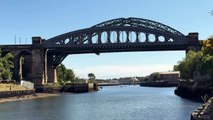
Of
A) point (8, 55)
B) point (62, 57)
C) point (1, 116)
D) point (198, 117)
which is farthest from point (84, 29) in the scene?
point (198, 117)

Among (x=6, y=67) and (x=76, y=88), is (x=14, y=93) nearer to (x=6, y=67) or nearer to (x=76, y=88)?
(x=6, y=67)

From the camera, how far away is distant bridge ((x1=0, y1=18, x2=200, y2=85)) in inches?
6658

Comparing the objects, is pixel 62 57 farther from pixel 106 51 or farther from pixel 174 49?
pixel 174 49

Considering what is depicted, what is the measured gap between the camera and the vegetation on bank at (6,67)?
161400mm

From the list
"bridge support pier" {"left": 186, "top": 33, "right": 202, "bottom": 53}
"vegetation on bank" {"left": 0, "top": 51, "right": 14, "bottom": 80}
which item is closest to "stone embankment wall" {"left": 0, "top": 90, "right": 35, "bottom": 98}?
"vegetation on bank" {"left": 0, "top": 51, "right": 14, "bottom": 80}

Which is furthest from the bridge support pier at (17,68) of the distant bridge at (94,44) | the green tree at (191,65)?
the green tree at (191,65)

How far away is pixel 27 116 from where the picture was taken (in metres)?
69.4

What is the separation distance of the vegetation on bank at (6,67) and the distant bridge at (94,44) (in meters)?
2.30

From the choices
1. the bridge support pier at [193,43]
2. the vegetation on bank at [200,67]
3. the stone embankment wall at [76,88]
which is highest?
the bridge support pier at [193,43]

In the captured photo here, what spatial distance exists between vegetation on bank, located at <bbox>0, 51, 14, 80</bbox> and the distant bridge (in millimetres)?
2300

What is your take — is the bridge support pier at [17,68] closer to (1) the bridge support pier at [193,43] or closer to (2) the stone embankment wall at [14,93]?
(2) the stone embankment wall at [14,93]

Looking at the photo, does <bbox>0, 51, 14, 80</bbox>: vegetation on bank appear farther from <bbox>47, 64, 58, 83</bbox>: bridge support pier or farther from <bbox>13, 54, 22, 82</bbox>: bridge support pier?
<bbox>47, 64, 58, 83</bbox>: bridge support pier

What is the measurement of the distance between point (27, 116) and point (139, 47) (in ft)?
338

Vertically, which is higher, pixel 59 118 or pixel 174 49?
pixel 174 49
